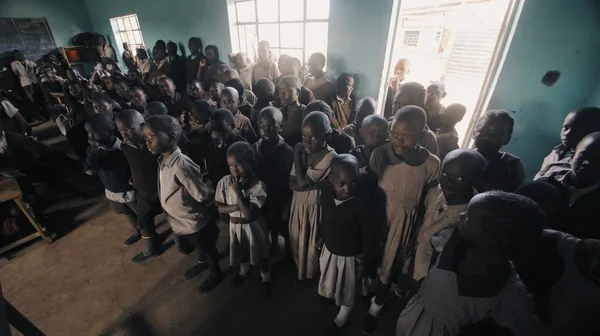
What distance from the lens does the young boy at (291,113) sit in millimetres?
2711

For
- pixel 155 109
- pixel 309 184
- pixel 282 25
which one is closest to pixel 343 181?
pixel 309 184

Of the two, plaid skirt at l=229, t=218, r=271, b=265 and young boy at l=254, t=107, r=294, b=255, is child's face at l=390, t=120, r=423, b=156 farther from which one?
plaid skirt at l=229, t=218, r=271, b=265

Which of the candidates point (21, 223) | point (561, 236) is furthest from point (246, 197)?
point (21, 223)

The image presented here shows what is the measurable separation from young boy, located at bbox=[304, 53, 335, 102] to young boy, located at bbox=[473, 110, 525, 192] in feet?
6.79

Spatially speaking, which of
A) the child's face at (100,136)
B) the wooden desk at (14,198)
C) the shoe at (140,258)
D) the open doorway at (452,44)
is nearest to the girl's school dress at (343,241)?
the shoe at (140,258)

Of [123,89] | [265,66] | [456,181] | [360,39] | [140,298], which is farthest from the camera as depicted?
[265,66]

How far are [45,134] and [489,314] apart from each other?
9.33 meters

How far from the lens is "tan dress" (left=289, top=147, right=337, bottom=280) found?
1856 millimetres

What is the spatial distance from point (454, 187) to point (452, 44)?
6.36m

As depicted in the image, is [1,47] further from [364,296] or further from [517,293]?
[517,293]

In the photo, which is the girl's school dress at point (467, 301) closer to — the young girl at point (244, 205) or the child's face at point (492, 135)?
the child's face at point (492, 135)

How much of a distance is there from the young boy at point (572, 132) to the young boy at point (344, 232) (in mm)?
1410

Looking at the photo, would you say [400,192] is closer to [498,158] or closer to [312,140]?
[312,140]

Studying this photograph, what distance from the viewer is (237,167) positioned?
1764mm
